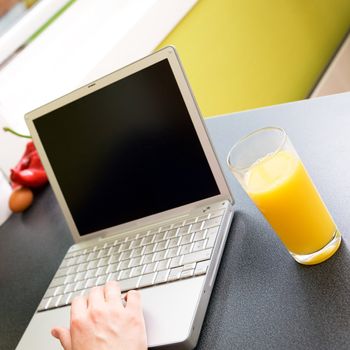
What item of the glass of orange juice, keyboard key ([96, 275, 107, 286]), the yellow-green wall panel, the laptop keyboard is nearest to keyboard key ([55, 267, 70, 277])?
the laptop keyboard

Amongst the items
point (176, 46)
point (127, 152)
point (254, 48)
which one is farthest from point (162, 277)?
point (254, 48)

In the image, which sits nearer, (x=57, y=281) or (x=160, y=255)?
(x=160, y=255)

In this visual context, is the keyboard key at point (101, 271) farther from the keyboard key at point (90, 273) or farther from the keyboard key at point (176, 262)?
the keyboard key at point (176, 262)

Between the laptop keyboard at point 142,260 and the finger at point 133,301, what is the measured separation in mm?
40

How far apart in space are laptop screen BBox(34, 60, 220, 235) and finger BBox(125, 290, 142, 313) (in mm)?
187

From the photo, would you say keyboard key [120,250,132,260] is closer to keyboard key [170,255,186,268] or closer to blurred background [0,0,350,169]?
keyboard key [170,255,186,268]

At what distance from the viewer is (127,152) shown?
2.62 ft

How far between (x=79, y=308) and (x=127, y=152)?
0.27 metres

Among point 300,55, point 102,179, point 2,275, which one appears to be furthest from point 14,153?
point 300,55

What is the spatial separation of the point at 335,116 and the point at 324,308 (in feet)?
1.29

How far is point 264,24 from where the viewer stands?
1837 millimetres

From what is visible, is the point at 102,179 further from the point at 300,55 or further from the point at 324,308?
the point at 300,55

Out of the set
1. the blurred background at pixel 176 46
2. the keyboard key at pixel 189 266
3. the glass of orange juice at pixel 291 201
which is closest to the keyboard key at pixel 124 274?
the keyboard key at pixel 189 266

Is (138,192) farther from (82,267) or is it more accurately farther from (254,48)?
(254,48)
